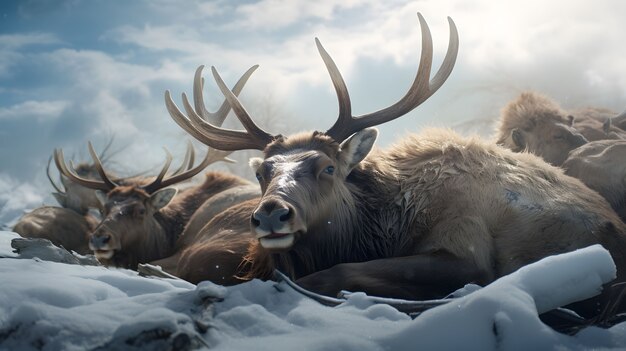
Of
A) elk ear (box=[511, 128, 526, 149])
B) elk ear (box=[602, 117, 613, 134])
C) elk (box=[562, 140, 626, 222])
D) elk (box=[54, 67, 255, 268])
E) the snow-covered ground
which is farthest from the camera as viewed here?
elk ear (box=[602, 117, 613, 134])

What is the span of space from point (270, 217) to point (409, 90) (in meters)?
1.98

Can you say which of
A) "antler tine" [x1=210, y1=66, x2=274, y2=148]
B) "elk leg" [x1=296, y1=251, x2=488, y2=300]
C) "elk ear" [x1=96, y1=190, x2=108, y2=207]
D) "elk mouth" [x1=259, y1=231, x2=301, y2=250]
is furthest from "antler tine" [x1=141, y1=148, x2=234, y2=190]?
"elk leg" [x1=296, y1=251, x2=488, y2=300]

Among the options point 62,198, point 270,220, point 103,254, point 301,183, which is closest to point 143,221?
point 103,254

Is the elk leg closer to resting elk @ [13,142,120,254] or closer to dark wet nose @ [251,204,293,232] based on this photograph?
dark wet nose @ [251,204,293,232]

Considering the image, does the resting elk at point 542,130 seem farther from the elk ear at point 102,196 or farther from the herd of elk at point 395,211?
the elk ear at point 102,196

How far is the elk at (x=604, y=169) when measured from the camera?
5.91 meters

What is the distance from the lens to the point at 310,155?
15.1 ft

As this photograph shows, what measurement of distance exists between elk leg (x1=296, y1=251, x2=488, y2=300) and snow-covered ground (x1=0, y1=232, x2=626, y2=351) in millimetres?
970

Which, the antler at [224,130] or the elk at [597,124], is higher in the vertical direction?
the antler at [224,130]

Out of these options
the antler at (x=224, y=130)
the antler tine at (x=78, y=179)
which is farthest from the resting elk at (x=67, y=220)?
the antler at (x=224, y=130)

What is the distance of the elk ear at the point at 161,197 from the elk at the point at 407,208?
3457 millimetres

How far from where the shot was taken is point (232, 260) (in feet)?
17.8

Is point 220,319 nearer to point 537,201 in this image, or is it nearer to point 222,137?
point 537,201

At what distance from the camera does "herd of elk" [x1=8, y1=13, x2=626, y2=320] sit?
3943 millimetres
